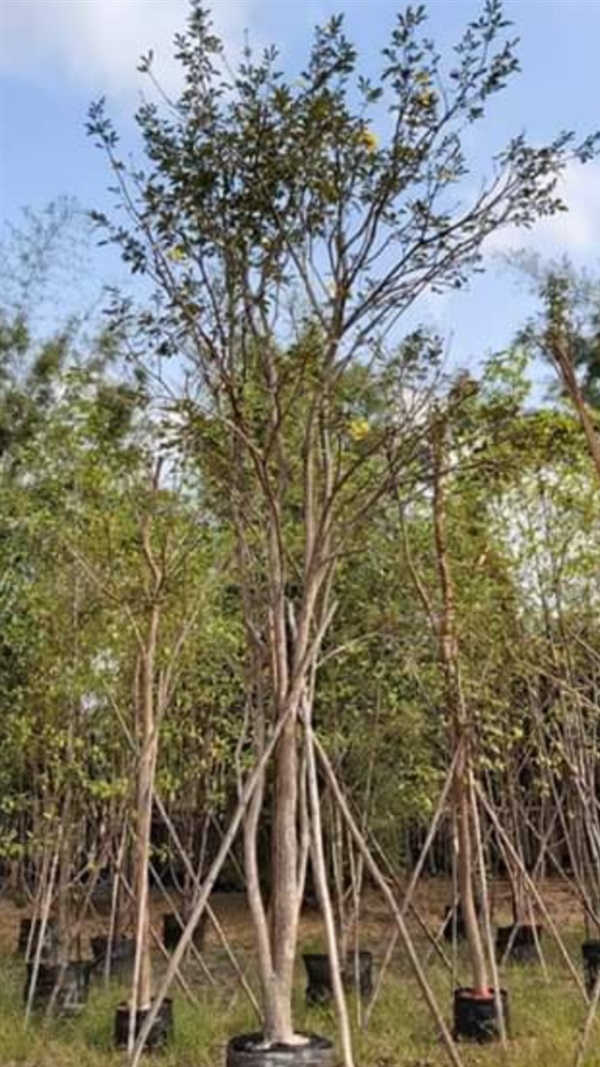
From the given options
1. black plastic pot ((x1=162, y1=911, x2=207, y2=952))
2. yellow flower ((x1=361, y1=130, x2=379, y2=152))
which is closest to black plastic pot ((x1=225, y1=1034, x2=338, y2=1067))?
yellow flower ((x1=361, y1=130, x2=379, y2=152))

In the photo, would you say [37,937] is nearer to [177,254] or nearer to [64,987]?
[64,987]

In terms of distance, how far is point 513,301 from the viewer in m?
4.21

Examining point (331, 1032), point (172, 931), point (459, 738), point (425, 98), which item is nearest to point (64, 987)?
point (331, 1032)

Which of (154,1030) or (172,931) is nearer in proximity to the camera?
(154,1030)

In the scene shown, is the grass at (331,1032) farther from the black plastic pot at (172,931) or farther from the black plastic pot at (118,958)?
the black plastic pot at (172,931)

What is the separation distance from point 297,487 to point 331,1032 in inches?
78.4

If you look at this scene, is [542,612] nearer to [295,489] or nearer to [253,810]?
[295,489]

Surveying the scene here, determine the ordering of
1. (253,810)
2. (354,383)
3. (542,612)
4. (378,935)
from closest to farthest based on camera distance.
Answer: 1. (253,810)
2. (354,383)
3. (542,612)
4. (378,935)

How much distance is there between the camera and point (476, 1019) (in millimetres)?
3980

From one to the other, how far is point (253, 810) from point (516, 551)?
224 centimetres

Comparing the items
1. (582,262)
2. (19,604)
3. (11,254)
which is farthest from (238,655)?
(582,262)

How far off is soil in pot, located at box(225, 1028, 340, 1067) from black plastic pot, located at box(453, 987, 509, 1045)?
1342mm

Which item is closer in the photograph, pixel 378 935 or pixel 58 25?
pixel 58 25

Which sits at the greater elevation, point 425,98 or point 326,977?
point 425,98
